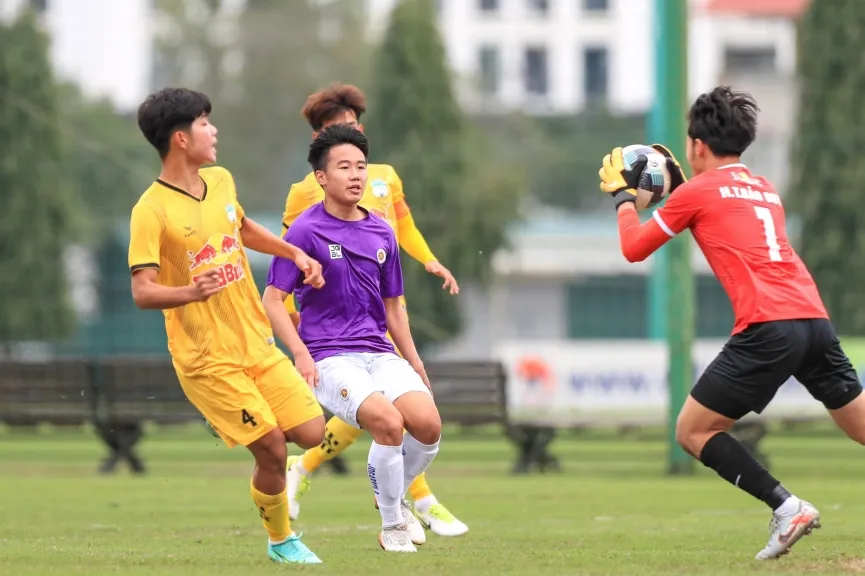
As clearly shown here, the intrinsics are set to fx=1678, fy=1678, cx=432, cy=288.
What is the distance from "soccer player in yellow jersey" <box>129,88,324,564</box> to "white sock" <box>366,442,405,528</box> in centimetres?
50

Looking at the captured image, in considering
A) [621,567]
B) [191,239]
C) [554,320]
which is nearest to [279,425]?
[191,239]

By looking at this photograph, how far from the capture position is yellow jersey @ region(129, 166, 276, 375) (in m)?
7.75

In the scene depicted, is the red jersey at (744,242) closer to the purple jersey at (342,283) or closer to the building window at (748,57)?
the purple jersey at (342,283)

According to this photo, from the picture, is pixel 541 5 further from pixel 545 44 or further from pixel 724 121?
pixel 724 121

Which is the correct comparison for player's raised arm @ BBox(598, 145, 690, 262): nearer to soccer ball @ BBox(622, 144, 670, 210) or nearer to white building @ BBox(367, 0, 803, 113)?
soccer ball @ BBox(622, 144, 670, 210)

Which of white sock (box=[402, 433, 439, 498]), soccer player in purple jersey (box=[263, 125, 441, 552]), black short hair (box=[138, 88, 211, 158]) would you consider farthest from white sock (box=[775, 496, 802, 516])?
black short hair (box=[138, 88, 211, 158])

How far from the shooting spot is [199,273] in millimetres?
7699

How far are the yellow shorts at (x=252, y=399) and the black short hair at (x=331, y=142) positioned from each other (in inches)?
45.8

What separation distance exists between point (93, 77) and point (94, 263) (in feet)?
82.0

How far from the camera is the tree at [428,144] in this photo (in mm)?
33219

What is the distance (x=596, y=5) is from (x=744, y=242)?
228 feet

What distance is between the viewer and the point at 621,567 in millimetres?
7613

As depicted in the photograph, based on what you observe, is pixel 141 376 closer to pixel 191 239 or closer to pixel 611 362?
pixel 611 362

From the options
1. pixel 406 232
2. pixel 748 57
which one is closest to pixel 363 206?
pixel 406 232
